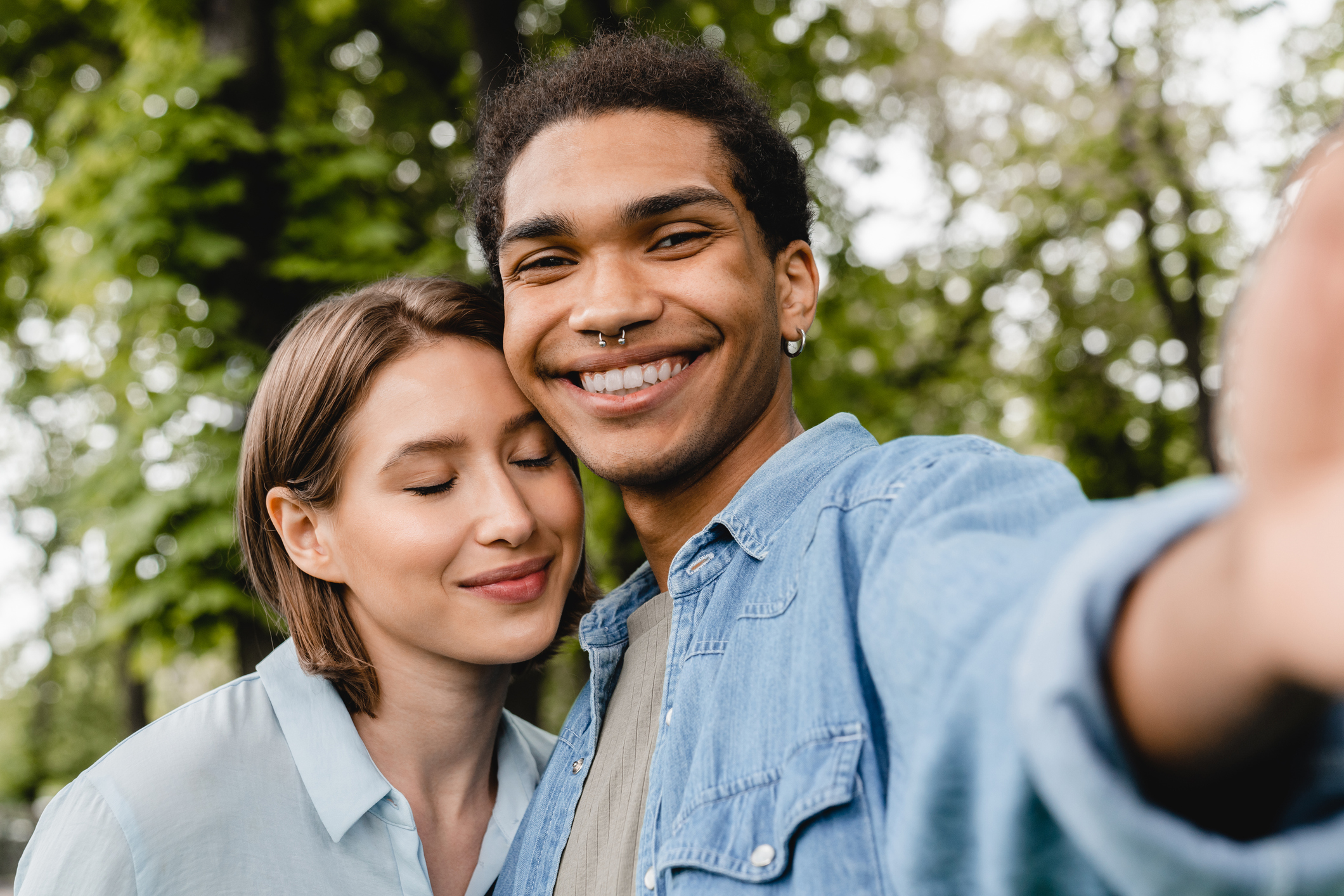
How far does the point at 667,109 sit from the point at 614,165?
22 cm

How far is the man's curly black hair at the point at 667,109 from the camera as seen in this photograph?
2.09 m

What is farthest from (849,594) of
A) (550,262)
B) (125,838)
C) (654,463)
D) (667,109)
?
(125,838)

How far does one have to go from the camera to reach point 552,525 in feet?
7.16

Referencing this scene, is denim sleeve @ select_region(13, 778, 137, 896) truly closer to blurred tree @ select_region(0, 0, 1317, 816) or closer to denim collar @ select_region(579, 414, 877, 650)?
denim collar @ select_region(579, 414, 877, 650)

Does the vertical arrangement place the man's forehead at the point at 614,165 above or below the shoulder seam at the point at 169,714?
above

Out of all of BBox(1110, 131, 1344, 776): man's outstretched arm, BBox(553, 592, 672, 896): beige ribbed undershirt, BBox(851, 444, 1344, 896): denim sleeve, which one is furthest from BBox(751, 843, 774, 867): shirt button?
BBox(1110, 131, 1344, 776): man's outstretched arm

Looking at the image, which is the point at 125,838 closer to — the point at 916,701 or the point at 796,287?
the point at 916,701

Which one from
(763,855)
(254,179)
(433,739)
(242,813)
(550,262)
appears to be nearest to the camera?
(763,855)

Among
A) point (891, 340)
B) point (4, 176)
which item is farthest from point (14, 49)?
point (891, 340)

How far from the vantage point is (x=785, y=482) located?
5.55ft

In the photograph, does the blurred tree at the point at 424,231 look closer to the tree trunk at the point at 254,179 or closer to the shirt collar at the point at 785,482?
the tree trunk at the point at 254,179

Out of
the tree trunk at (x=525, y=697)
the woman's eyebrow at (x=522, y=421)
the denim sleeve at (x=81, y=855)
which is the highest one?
the woman's eyebrow at (x=522, y=421)

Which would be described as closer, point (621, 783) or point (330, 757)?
point (621, 783)

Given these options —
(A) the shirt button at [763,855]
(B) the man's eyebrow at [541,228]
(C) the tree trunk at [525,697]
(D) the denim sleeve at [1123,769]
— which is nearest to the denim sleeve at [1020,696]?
(D) the denim sleeve at [1123,769]
